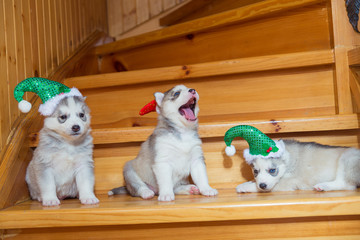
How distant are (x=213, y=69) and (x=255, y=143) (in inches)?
28.6

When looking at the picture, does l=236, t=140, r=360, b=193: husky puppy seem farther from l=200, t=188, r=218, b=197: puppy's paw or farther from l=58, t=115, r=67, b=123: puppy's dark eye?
l=58, t=115, r=67, b=123: puppy's dark eye

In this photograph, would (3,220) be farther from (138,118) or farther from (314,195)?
(314,195)

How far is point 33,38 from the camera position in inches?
101

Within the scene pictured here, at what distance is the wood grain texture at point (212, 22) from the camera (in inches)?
98.3

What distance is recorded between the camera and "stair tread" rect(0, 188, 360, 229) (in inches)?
62.1

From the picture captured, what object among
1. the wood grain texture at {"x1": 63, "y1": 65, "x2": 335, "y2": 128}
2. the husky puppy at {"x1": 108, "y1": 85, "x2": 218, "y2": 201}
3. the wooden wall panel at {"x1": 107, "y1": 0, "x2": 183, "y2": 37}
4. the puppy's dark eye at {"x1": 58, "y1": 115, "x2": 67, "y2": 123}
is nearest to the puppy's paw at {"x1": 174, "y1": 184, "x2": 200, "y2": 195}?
the husky puppy at {"x1": 108, "y1": 85, "x2": 218, "y2": 201}

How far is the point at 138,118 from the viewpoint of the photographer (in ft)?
8.78

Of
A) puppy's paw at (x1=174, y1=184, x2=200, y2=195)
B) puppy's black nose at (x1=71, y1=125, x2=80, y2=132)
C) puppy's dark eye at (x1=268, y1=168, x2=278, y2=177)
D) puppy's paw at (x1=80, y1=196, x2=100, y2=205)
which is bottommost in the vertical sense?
puppy's paw at (x1=174, y1=184, x2=200, y2=195)

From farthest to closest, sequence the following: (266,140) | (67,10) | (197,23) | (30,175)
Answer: (67,10) → (197,23) → (30,175) → (266,140)

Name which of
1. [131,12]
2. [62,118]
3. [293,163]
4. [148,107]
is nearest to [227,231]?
[293,163]

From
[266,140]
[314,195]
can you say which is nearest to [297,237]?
[314,195]

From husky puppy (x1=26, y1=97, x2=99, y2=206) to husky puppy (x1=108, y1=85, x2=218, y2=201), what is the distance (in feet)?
0.81

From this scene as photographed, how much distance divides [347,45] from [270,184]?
41.6 inches

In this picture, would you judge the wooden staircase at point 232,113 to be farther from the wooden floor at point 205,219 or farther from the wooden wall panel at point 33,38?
the wooden wall panel at point 33,38
